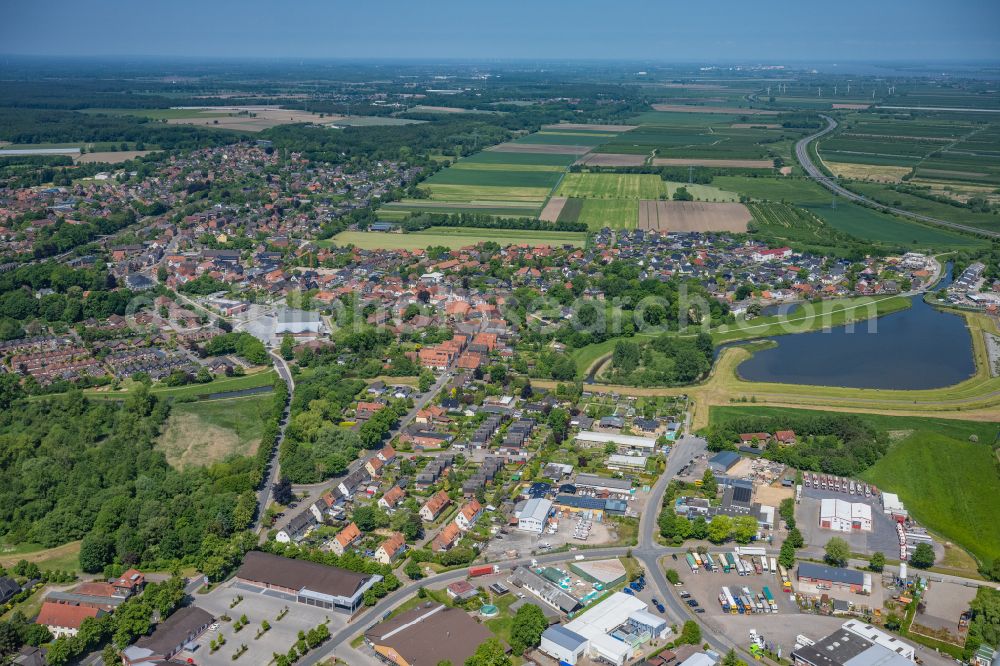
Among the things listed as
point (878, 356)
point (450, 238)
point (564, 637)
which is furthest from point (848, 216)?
point (564, 637)

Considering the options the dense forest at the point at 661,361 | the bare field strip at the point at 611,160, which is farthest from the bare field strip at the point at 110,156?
the dense forest at the point at 661,361

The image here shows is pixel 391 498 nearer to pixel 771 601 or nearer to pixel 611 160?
pixel 771 601

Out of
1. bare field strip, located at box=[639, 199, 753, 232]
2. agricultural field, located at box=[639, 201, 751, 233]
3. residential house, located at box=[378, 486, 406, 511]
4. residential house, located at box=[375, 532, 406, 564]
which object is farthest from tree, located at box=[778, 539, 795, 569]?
bare field strip, located at box=[639, 199, 753, 232]

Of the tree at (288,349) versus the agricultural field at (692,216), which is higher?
the agricultural field at (692,216)

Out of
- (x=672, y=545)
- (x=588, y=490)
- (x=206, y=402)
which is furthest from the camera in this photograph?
(x=206, y=402)

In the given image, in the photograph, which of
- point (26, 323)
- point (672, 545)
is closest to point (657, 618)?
point (672, 545)

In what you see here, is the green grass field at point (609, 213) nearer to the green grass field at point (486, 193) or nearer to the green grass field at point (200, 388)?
the green grass field at point (486, 193)

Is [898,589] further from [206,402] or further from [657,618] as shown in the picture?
[206,402]
